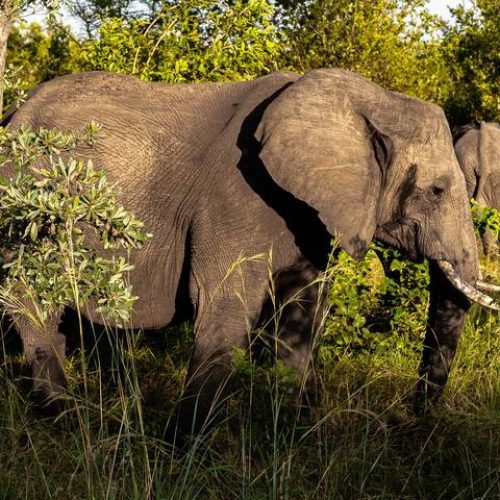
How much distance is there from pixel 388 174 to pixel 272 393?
4.52ft

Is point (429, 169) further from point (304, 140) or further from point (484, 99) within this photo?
point (484, 99)

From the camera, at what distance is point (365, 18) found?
1183cm

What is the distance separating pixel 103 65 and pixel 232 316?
348 centimetres

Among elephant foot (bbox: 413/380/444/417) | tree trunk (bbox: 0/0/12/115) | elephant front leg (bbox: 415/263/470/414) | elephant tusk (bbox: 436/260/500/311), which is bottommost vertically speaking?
elephant foot (bbox: 413/380/444/417)

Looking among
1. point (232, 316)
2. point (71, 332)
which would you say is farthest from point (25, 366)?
point (232, 316)

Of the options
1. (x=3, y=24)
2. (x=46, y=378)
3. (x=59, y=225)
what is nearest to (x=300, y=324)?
(x=46, y=378)

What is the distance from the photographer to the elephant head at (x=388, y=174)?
18.3 feet

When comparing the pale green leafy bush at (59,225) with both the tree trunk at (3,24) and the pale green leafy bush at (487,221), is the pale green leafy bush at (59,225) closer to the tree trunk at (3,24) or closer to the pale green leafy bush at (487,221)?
the tree trunk at (3,24)

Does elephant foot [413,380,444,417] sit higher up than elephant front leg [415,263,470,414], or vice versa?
elephant front leg [415,263,470,414]

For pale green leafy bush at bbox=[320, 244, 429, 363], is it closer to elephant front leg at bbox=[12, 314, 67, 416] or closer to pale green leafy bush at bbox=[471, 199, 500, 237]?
pale green leafy bush at bbox=[471, 199, 500, 237]

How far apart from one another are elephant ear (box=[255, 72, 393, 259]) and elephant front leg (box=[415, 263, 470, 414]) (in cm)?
52

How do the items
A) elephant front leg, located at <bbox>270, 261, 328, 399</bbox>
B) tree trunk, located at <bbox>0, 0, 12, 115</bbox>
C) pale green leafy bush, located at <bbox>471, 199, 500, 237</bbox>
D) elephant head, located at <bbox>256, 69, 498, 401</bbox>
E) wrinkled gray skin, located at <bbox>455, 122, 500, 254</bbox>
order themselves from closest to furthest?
tree trunk, located at <bbox>0, 0, 12, 115</bbox>, elephant head, located at <bbox>256, 69, 498, 401</bbox>, elephant front leg, located at <bbox>270, 261, 328, 399</bbox>, pale green leafy bush, located at <bbox>471, 199, 500, 237</bbox>, wrinkled gray skin, located at <bbox>455, 122, 500, 254</bbox>

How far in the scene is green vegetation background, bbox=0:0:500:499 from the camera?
4145 millimetres

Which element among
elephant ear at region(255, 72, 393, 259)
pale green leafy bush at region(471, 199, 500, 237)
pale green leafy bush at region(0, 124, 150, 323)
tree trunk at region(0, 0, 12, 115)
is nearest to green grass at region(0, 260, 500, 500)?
pale green leafy bush at region(0, 124, 150, 323)
